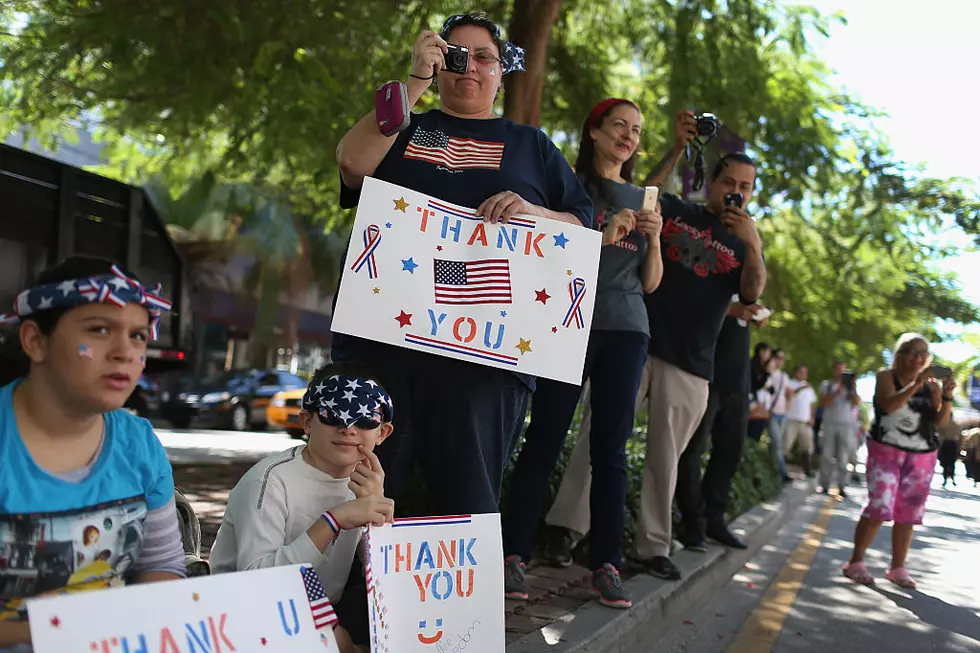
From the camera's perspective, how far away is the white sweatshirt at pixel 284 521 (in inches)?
111

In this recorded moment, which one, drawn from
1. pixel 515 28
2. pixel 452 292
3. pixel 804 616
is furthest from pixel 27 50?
pixel 804 616

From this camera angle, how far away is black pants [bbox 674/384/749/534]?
681 cm

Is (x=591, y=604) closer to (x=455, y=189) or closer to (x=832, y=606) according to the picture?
(x=455, y=189)

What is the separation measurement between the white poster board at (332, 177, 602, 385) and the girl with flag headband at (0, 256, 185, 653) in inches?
43.1

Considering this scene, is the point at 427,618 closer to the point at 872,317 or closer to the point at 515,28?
the point at 515,28

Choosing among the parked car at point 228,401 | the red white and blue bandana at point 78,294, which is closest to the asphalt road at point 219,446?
the parked car at point 228,401

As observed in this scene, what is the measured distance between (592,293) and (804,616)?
3.09 m

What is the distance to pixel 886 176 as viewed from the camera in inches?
592

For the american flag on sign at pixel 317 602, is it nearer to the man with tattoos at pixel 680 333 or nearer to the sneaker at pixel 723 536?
the man with tattoos at pixel 680 333

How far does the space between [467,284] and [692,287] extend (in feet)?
8.82

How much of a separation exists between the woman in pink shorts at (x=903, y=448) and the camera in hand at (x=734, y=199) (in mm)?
2019

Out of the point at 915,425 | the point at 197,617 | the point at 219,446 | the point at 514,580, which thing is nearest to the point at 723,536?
the point at 915,425

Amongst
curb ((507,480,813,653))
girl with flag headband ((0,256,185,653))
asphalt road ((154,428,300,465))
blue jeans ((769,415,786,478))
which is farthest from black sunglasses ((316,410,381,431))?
blue jeans ((769,415,786,478))

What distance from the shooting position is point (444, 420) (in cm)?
344
